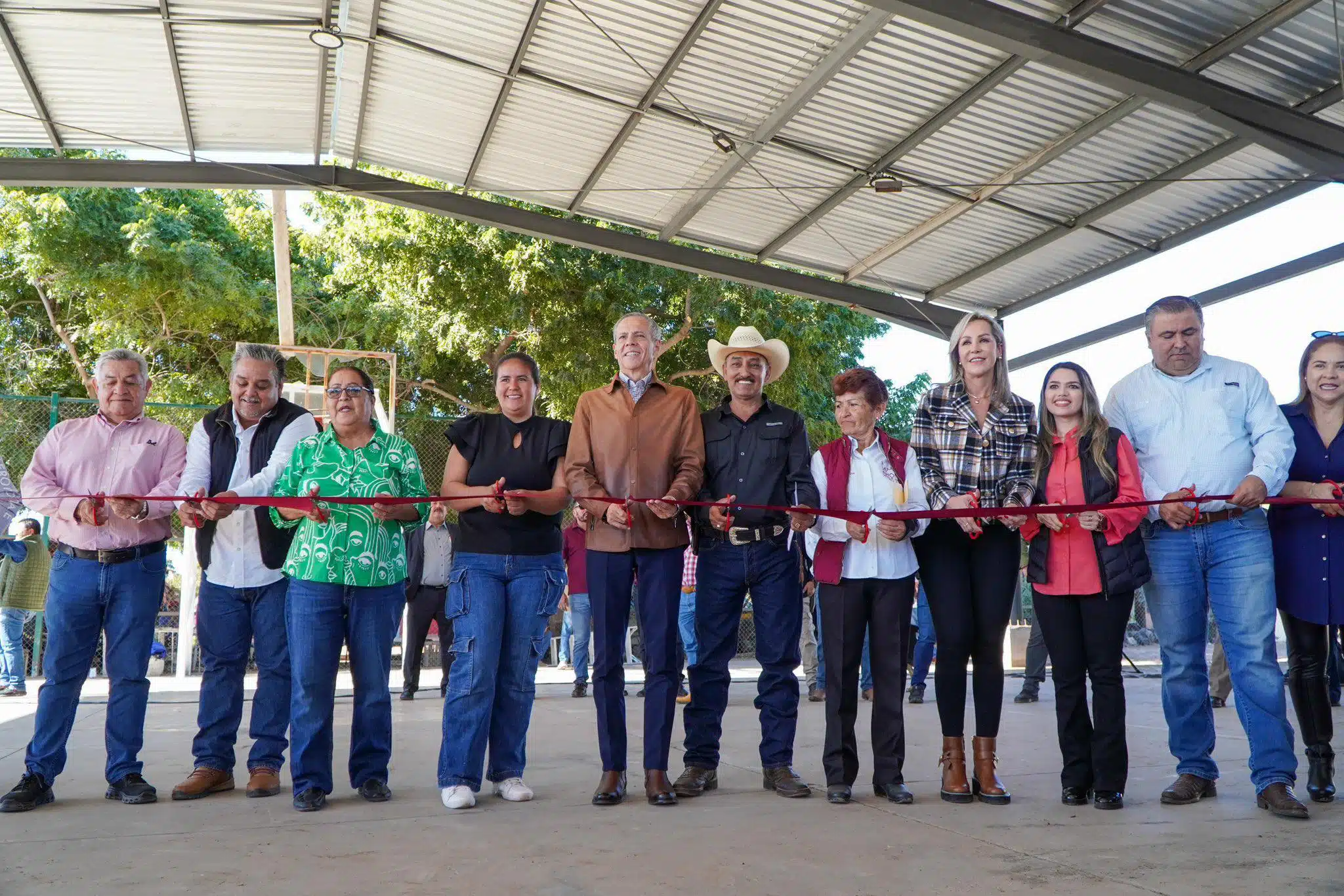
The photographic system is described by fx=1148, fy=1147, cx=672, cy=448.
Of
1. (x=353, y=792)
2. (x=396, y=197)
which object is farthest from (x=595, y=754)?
(x=396, y=197)

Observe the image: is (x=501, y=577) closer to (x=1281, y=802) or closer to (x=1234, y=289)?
(x=1281, y=802)

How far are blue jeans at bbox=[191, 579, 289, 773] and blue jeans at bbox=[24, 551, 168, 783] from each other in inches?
8.8

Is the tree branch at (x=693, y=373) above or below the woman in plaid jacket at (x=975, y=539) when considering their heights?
above

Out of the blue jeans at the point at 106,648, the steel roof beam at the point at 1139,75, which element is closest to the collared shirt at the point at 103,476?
the blue jeans at the point at 106,648

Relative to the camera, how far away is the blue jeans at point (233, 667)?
466 centimetres

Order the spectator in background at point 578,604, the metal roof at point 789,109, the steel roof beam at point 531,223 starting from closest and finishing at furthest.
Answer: the metal roof at point 789,109 → the spectator in background at point 578,604 → the steel roof beam at point 531,223

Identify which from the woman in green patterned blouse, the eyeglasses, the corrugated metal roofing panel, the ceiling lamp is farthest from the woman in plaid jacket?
the corrugated metal roofing panel

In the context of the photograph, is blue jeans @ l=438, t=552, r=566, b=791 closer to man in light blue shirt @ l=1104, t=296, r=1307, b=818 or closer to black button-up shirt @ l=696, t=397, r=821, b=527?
black button-up shirt @ l=696, t=397, r=821, b=527

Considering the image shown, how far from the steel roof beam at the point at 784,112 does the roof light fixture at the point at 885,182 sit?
3.24 ft

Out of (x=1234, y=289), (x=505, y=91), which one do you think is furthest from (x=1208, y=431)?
(x=505, y=91)

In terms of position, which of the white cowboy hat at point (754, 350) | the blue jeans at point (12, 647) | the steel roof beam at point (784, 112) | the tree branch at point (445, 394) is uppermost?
the steel roof beam at point (784, 112)

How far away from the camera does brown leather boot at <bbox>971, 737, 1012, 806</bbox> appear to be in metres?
4.26

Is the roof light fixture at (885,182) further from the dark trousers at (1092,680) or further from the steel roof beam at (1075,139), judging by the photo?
the dark trousers at (1092,680)

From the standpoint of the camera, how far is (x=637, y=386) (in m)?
4.66
